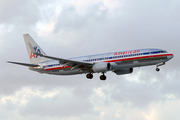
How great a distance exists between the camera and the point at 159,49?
48.8 m

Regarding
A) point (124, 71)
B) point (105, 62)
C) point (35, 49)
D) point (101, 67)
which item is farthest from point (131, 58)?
point (35, 49)

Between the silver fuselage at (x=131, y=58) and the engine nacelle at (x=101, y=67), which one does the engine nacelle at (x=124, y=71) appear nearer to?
the silver fuselage at (x=131, y=58)

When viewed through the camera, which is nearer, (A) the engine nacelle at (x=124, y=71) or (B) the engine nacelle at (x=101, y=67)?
(B) the engine nacelle at (x=101, y=67)

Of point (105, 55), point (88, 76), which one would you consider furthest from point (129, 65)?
point (88, 76)

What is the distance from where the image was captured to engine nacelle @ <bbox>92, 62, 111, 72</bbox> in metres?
49.1

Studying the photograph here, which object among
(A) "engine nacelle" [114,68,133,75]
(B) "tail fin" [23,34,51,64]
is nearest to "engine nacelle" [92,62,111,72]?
(A) "engine nacelle" [114,68,133,75]

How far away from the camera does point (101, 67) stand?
4938cm

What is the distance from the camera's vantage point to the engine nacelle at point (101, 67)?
4909cm

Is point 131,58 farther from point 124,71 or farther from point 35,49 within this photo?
point 35,49

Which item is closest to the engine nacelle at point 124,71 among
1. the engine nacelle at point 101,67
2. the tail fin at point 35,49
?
the engine nacelle at point 101,67

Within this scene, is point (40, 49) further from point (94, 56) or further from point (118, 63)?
point (118, 63)

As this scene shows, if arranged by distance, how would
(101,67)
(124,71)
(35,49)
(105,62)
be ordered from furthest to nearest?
(35,49)
(124,71)
(105,62)
(101,67)

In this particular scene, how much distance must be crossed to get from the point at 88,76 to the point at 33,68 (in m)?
12.2

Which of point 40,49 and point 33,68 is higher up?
point 40,49
